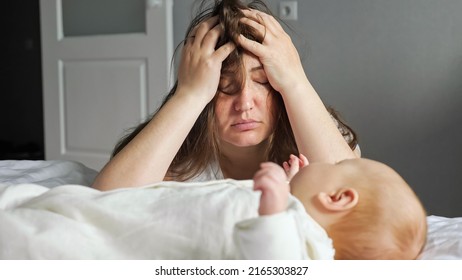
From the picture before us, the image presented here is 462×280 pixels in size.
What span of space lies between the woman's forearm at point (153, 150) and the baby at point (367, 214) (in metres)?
0.37

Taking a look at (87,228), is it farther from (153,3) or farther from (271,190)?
(153,3)

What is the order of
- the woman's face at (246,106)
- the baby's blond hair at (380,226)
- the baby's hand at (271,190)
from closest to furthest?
1. the baby's hand at (271,190)
2. the baby's blond hair at (380,226)
3. the woman's face at (246,106)

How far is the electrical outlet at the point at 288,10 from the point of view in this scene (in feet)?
8.27

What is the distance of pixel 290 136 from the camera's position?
1.29m

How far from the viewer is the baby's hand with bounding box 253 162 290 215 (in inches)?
23.4

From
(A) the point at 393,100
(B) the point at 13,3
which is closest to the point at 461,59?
(A) the point at 393,100

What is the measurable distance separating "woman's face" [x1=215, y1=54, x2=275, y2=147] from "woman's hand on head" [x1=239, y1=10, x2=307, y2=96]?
3 cm

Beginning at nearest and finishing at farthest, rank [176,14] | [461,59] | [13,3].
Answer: [461,59]
[176,14]
[13,3]

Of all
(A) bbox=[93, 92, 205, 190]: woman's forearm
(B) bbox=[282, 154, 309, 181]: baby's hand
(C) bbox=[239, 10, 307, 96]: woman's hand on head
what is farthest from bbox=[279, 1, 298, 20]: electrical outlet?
(B) bbox=[282, 154, 309, 181]: baby's hand

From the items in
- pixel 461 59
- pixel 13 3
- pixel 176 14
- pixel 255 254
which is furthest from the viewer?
pixel 13 3

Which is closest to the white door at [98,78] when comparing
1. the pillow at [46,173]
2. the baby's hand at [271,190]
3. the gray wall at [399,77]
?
the gray wall at [399,77]

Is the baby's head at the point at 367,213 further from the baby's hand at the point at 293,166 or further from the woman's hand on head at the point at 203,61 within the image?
the woman's hand on head at the point at 203,61
